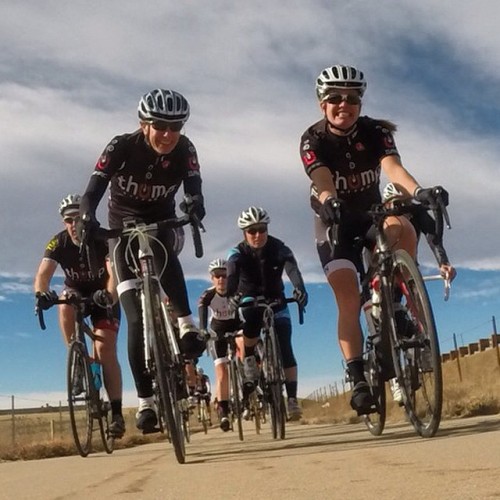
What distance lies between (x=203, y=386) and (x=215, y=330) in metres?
5.23

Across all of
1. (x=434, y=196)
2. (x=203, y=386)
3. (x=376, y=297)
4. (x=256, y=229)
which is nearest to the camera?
(x=434, y=196)

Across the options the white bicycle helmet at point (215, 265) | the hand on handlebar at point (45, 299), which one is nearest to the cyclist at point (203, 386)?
the white bicycle helmet at point (215, 265)

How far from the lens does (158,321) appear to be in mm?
5090

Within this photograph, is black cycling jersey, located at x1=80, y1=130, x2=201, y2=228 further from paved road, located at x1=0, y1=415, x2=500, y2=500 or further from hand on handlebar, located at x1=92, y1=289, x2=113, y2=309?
paved road, located at x1=0, y1=415, x2=500, y2=500

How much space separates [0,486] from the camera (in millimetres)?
3885

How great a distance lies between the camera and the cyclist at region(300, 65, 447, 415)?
491cm

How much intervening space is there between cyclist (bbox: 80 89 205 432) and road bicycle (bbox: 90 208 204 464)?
0.27ft

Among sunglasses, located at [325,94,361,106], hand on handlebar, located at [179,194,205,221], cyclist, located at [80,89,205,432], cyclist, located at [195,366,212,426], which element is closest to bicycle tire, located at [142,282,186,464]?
cyclist, located at [80,89,205,432]

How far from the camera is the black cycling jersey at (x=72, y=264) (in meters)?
7.70

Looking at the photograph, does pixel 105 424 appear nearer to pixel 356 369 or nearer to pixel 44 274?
pixel 44 274

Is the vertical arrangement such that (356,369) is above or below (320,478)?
above

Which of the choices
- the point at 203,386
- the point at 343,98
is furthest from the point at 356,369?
the point at 203,386

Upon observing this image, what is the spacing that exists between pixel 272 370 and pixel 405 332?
3.45m

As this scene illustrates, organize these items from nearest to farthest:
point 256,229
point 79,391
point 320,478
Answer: point 320,478
point 79,391
point 256,229
